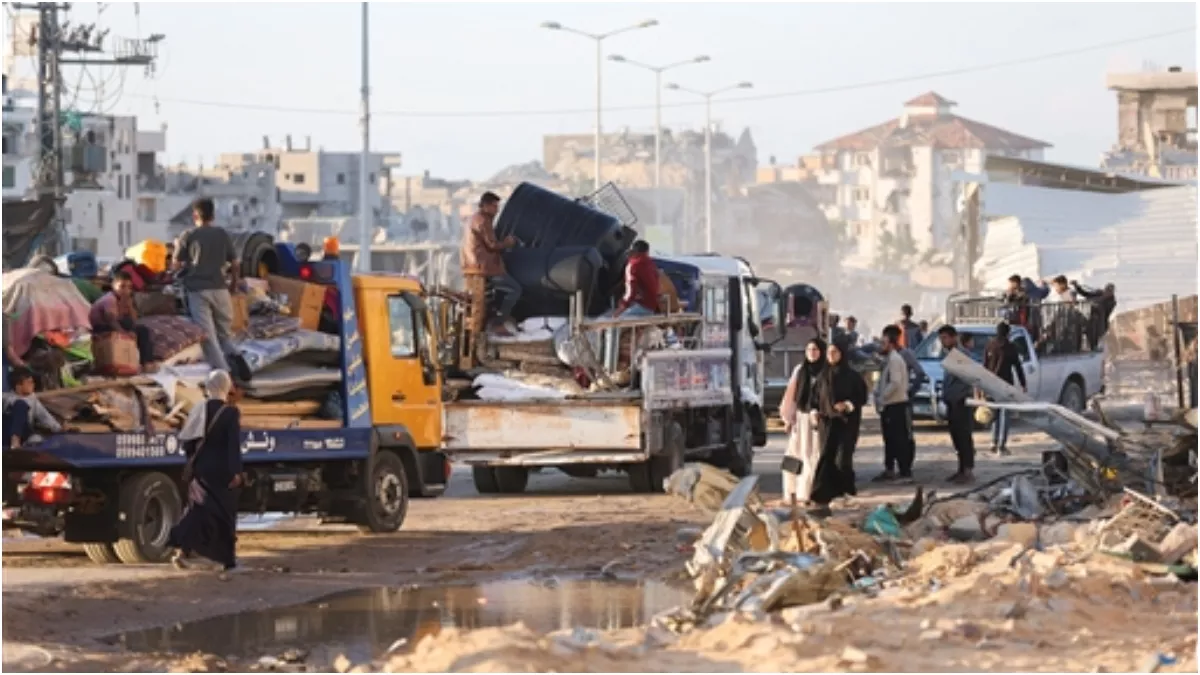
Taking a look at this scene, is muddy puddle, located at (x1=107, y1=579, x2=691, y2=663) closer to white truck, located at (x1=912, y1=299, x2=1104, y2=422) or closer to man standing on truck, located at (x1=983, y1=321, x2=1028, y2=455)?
man standing on truck, located at (x1=983, y1=321, x2=1028, y2=455)

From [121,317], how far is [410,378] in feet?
14.0

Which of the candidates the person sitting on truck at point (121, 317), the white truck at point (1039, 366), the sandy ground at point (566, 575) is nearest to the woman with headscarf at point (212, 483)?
the sandy ground at point (566, 575)

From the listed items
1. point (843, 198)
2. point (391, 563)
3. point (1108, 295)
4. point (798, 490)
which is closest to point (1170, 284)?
point (1108, 295)

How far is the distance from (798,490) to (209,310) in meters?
5.75

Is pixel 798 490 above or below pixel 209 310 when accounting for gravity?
below

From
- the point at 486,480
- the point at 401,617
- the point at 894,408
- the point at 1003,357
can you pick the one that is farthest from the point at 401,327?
the point at 1003,357

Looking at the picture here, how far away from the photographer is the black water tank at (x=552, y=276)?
85.2 ft

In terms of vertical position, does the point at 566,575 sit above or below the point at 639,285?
below

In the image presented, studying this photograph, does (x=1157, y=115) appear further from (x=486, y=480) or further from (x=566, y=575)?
(x=566, y=575)

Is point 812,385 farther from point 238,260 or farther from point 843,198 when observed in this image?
point 843,198

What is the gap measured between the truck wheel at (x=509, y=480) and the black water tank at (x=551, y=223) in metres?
2.37

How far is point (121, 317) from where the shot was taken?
61.8 feet

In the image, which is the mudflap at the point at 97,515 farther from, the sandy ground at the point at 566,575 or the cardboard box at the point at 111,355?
the cardboard box at the point at 111,355

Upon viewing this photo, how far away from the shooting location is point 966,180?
6888 centimetres
